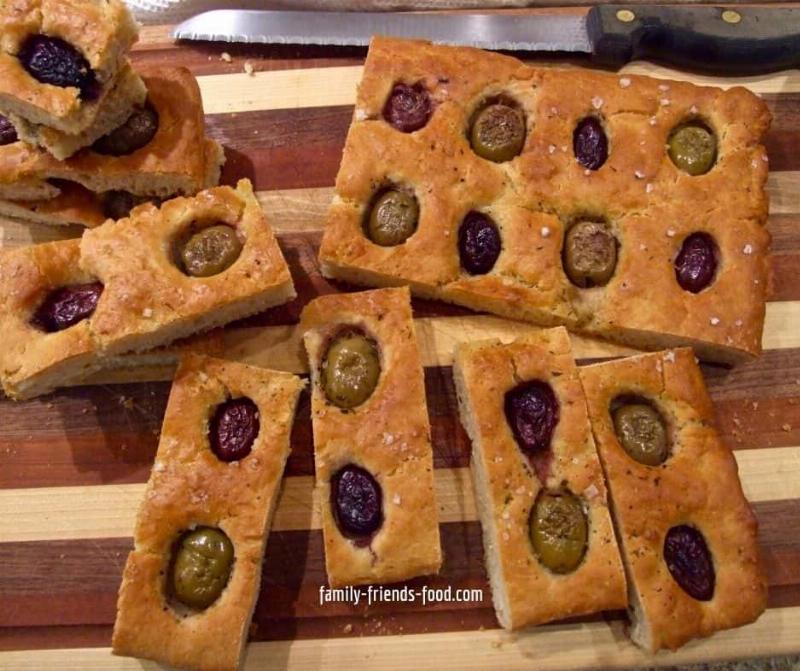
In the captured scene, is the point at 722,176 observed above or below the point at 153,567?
above

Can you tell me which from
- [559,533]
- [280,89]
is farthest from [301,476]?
[280,89]

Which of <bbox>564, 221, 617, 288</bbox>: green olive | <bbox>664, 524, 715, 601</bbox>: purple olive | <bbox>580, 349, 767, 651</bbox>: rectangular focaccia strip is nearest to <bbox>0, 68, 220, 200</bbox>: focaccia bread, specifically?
<bbox>564, 221, 617, 288</bbox>: green olive

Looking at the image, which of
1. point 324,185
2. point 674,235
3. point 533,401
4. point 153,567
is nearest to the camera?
point 153,567

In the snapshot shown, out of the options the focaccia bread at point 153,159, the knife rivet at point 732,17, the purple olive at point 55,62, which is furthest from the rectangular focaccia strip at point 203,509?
the knife rivet at point 732,17

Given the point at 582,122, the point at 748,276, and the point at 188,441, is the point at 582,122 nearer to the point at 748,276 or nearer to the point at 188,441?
the point at 748,276

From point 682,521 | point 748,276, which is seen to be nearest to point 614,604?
point 682,521

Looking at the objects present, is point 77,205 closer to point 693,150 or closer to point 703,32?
point 693,150

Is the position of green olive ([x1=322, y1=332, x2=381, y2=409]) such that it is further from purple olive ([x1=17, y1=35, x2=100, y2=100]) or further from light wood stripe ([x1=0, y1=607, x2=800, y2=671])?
purple olive ([x1=17, y1=35, x2=100, y2=100])

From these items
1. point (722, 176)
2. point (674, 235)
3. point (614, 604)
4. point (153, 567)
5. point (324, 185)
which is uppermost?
point (324, 185)
